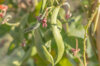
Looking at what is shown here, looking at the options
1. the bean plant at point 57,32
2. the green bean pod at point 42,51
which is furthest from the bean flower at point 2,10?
the green bean pod at point 42,51

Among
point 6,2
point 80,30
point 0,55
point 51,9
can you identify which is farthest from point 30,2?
point 0,55

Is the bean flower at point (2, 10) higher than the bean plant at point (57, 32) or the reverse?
higher

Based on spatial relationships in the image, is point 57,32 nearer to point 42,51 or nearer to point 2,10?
point 42,51

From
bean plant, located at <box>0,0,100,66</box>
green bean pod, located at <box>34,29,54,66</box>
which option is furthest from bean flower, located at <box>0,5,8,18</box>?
green bean pod, located at <box>34,29,54,66</box>

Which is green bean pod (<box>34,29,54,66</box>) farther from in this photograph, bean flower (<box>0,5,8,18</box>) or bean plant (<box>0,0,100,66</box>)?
bean flower (<box>0,5,8,18</box>)

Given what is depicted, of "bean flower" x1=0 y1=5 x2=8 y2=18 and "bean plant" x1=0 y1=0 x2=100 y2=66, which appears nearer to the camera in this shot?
"bean plant" x1=0 y1=0 x2=100 y2=66

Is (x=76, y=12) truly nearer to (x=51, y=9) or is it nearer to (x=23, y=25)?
(x=23, y=25)

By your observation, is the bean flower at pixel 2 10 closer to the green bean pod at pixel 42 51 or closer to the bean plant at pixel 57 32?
the bean plant at pixel 57 32

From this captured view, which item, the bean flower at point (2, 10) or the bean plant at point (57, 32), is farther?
the bean flower at point (2, 10)

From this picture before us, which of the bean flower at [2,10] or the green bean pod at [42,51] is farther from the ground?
the bean flower at [2,10]

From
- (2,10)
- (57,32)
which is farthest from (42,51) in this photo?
(2,10)

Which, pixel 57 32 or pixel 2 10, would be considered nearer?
pixel 57 32
